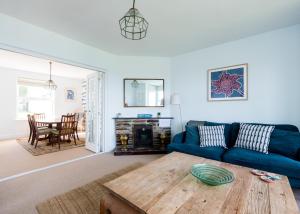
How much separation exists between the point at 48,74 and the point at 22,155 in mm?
3648

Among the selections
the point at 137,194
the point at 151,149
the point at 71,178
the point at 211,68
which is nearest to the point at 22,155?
the point at 71,178

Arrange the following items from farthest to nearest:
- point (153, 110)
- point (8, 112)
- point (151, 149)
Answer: point (8, 112), point (153, 110), point (151, 149)

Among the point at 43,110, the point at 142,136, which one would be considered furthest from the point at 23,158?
the point at 43,110

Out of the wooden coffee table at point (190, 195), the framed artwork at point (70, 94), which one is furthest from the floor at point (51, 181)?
the framed artwork at point (70, 94)

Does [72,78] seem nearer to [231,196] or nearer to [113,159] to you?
[113,159]

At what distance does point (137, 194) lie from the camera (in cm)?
114

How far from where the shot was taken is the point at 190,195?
3.66 feet

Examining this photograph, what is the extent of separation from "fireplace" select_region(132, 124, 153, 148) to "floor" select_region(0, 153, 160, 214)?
478mm

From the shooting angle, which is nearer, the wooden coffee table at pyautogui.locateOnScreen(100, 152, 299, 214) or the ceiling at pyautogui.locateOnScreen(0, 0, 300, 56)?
the wooden coffee table at pyautogui.locateOnScreen(100, 152, 299, 214)

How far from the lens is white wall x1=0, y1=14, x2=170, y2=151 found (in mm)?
2322

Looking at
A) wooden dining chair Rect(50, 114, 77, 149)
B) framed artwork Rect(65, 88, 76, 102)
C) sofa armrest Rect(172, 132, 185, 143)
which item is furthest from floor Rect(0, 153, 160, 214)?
framed artwork Rect(65, 88, 76, 102)

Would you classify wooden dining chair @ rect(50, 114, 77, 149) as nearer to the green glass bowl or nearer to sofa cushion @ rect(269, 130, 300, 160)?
the green glass bowl

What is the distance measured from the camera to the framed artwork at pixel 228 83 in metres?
3.00

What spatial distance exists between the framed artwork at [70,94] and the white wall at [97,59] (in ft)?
12.1
